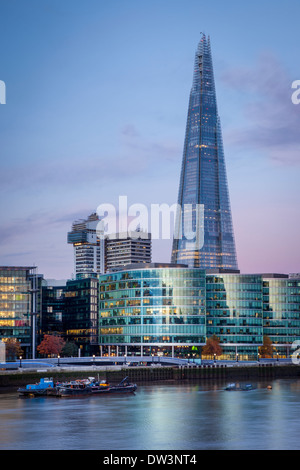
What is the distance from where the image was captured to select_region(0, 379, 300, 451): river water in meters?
72.2

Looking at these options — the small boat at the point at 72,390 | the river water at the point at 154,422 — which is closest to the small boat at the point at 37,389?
the small boat at the point at 72,390

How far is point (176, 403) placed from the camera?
4343 inches

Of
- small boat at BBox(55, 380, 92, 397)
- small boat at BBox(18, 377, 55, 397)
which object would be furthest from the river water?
small boat at BBox(55, 380, 92, 397)

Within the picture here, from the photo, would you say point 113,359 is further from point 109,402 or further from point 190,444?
point 190,444

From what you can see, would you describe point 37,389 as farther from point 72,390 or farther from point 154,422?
point 154,422

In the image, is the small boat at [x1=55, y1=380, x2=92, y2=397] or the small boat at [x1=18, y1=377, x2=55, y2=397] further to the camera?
the small boat at [x1=55, y1=380, x2=92, y2=397]

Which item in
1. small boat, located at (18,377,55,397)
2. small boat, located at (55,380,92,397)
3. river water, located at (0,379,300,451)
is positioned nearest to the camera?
river water, located at (0,379,300,451)

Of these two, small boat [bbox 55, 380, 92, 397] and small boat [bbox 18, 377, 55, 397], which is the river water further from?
small boat [bbox 55, 380, 92, 397]

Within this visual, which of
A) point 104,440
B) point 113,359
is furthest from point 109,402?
point 113,359

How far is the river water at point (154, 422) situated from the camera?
237 feet

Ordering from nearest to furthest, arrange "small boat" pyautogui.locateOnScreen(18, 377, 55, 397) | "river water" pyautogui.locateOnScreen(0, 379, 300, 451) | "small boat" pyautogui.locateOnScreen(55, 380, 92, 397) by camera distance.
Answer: "river water" pyautogui.locateOnScreen(0, 379, 300, 451) < "small boat" pyautogui.locateOnScreen(18, 377, 55, 397) < "small boat" pyautogui.locateOnScreen(55, 380, 92, 397)

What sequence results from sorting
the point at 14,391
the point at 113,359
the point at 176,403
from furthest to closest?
1. the point at 113,359
2. the point at 14,391
3. the point at 176,403
